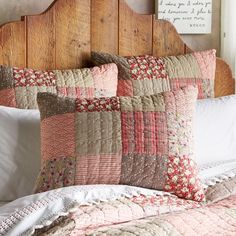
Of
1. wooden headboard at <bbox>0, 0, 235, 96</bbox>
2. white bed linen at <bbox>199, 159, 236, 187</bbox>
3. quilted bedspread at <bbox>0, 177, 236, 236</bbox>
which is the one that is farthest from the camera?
wooden headboard at <bbox>0, 0, 235, 96</bbox>

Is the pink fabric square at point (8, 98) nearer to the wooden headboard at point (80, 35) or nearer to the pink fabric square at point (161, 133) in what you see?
the wooden headboard at point (80, 35)

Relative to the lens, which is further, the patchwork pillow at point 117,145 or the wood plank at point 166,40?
the wood plank at point 166,40

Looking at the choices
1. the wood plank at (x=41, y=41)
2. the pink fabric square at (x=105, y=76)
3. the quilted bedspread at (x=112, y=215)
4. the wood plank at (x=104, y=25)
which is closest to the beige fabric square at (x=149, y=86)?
the pink fabric square at (x=105, y=76)

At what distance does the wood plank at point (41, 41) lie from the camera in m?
2.53

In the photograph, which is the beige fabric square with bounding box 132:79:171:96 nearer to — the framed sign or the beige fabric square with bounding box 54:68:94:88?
the beige fabric square with bounding box 54:68:94:88

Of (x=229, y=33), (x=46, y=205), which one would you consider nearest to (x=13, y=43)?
(x=46, y=205)

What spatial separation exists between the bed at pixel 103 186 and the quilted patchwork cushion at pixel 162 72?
123mm

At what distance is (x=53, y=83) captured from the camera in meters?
2.38

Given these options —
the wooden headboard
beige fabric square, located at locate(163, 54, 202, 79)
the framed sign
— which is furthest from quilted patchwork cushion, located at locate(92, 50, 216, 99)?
the framed sign

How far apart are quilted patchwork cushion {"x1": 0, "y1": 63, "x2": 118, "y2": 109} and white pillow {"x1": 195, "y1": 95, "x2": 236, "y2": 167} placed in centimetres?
38

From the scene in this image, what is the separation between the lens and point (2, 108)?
7.27 ft

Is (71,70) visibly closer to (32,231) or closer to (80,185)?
(80,185)

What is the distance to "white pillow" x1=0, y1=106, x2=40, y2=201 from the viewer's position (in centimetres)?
214

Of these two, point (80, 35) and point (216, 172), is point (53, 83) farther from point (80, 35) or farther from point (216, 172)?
point (216, 172)
